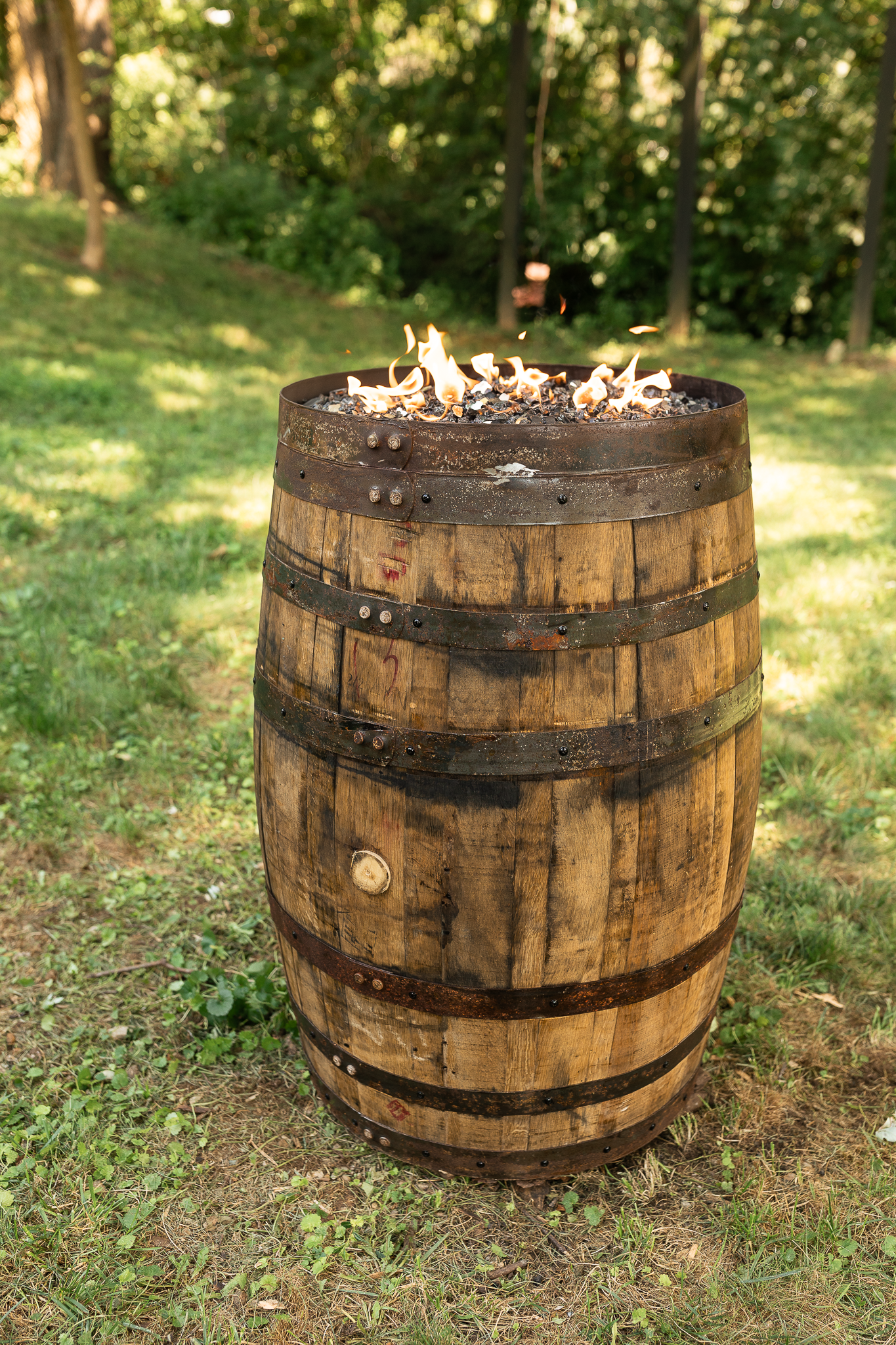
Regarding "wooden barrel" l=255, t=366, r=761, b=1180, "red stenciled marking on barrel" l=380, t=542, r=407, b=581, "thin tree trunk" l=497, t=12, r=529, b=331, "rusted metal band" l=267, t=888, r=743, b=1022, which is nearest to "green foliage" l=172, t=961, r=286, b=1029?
"wooden barrel" l=255, t=366, r=761, b=1180

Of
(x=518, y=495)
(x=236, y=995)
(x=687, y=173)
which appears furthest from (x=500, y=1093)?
(x=687, y=173)

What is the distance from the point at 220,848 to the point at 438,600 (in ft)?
7.00

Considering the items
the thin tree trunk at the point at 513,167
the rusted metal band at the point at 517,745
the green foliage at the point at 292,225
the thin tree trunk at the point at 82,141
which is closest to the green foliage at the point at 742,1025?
the rusted metal band at the point at 517,745

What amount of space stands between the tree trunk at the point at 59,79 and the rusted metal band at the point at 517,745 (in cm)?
1449

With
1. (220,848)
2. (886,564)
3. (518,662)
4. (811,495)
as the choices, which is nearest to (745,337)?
(811,495)

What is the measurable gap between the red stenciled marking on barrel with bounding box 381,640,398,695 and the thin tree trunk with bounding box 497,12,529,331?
1262 centimetres

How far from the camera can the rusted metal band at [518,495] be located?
1.96m

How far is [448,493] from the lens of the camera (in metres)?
1.97

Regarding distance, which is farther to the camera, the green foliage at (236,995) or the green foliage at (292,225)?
the green foliage at (292,225)

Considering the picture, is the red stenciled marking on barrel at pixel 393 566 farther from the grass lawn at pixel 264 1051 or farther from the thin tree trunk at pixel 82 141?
the thin tree trunk at pixel 82 141

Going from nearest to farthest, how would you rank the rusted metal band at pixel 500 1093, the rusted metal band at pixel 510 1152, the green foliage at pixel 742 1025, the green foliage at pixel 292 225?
the rusted metal band at pixel 500 1093 → the rusted metal band at pixel 510 1152 → the green foliage at pixel 742 1025 → the green foliage at pixel 292 225

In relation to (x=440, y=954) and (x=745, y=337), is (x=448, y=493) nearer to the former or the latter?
(x=440, y=954)

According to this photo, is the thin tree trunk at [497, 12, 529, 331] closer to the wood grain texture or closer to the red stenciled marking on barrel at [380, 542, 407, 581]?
the wood grain texture

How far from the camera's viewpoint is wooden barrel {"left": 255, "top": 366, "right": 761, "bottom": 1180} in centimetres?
199
